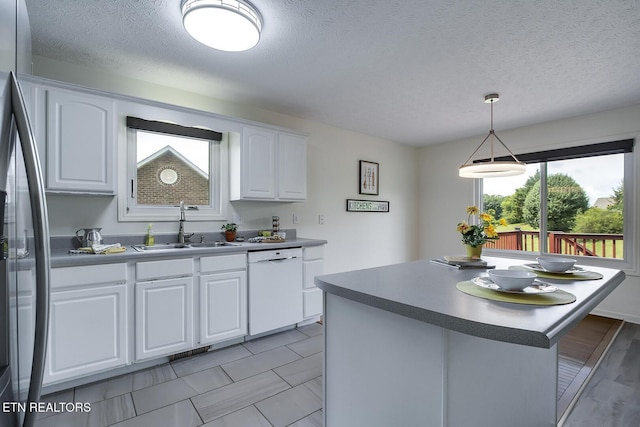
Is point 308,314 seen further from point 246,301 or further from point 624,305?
point 624,305

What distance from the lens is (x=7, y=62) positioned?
694 mm

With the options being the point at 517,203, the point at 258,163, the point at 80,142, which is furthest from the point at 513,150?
the point at 80,142

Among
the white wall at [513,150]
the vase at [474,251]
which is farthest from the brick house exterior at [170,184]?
the white wall at [513,150]

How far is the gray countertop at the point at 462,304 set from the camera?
2.74 ft

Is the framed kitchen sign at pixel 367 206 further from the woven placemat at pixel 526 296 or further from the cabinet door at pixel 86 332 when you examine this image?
the woven placemat at pixel 526 296

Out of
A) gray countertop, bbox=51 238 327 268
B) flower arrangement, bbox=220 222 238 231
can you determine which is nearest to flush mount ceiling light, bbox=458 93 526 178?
gray countertop, bbox=51 238 327 268

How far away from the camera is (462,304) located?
1.04m

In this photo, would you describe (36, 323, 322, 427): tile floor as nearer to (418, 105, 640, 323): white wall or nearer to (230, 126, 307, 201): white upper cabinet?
(230, 126, 307, 201): white upper cabinet

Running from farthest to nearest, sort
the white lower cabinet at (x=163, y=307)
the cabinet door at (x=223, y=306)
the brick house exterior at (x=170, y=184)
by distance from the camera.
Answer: the brick house exterior at (x=170, y=184) < the cabinet door at (x=223, y=306) < the white lower cabinet at (x=163, y=307)

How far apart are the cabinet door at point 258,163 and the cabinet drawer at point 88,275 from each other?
1276 mm

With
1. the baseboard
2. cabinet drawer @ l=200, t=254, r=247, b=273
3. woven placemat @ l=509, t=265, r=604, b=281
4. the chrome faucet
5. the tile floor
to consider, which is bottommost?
the tile floor

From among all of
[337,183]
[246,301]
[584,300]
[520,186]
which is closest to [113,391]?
[246,301]

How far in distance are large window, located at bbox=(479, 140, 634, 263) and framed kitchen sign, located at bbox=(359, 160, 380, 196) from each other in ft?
5.86

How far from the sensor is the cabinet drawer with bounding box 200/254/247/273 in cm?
252
